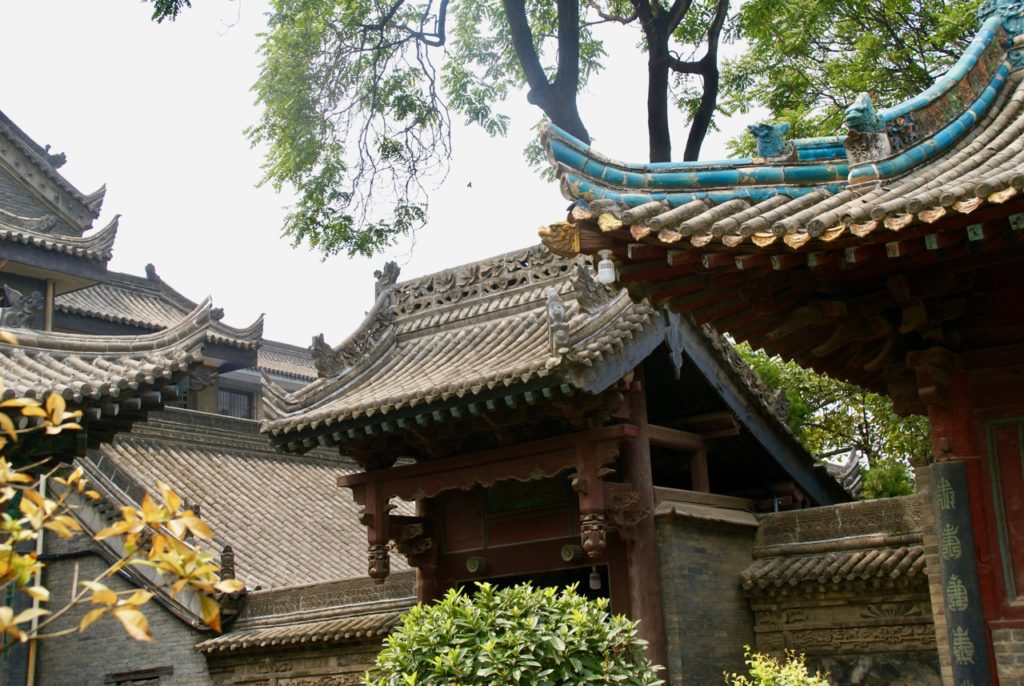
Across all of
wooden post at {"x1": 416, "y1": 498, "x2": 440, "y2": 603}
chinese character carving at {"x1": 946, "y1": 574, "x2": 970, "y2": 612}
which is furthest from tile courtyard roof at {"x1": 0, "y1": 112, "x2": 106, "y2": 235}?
chinese character carving at {"x1": 946, "y1": 574, "x2": 970, "y2": 612}

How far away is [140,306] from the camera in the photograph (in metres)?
25.2

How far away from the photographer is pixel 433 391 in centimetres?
1093

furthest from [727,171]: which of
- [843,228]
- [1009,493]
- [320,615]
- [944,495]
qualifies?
[320,615]

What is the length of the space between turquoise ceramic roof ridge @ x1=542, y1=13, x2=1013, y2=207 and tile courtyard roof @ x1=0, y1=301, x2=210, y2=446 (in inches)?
176

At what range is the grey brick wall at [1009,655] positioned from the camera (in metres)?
5.94

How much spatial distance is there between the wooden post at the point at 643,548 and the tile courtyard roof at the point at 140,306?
459 inches

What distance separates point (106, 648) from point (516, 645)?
10.3 meters

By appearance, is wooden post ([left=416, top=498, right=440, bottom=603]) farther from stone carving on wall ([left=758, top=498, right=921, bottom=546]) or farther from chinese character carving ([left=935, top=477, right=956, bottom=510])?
chinese character carving ([left=935, top=477, right=956, bottom=510])

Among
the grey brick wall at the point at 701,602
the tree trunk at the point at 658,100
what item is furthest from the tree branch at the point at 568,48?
the grey brick wall at the point at 701,602

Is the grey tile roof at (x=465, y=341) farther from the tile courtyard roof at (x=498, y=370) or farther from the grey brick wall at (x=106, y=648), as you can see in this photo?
the grey brick wall at (x=106, y=648)

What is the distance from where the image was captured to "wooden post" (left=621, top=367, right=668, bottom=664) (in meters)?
11.1

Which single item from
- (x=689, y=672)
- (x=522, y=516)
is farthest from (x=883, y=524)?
→ (x=522, y=516)

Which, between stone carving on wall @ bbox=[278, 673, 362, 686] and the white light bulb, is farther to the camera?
stone carving on wall @ bbox=[278, 673, 362, 686]

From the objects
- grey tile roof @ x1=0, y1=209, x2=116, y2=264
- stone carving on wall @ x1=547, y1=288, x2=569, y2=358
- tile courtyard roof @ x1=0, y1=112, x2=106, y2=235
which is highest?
tile courtyard roof @ x1=0, y1=112, x2=106, y2=235
